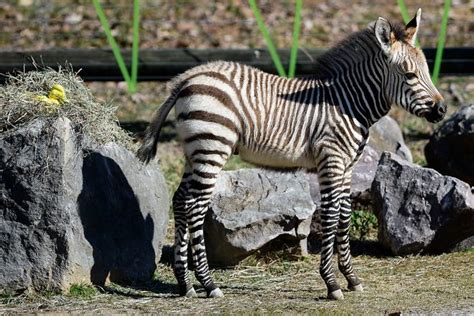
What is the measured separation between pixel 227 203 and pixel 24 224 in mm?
2095

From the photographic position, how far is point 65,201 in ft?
26.9

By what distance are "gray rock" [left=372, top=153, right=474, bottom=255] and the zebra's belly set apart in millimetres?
1511

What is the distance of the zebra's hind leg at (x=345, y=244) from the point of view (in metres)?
8.64

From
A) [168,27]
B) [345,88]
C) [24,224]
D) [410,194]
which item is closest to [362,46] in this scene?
[345,88]

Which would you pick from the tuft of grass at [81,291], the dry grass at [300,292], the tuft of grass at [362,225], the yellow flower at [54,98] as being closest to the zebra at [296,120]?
the dry grass at [300,292]

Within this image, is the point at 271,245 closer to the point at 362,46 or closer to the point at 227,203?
the point at 227,203

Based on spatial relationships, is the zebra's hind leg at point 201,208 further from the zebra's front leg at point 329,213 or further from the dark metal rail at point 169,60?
the dark metal rail at point 169,60

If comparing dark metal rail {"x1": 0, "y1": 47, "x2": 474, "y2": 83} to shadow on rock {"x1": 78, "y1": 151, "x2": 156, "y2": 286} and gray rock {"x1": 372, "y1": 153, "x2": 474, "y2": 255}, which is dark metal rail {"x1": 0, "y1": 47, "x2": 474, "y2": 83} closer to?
gray rock {"x1": 372, "y1": 153, "x2": 474, "y2": 255}

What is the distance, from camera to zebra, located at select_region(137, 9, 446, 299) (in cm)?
822

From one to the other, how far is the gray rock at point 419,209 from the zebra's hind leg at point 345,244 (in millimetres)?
1097

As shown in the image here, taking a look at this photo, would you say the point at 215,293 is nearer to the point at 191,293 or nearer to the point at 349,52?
the point at 191,293

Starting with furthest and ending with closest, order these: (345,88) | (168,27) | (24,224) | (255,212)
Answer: (168,27) → (255,212) → (345,88) → (24,224)

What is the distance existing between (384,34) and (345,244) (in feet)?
6.08

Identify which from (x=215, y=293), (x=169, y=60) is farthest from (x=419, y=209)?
(x=169, y=60)
